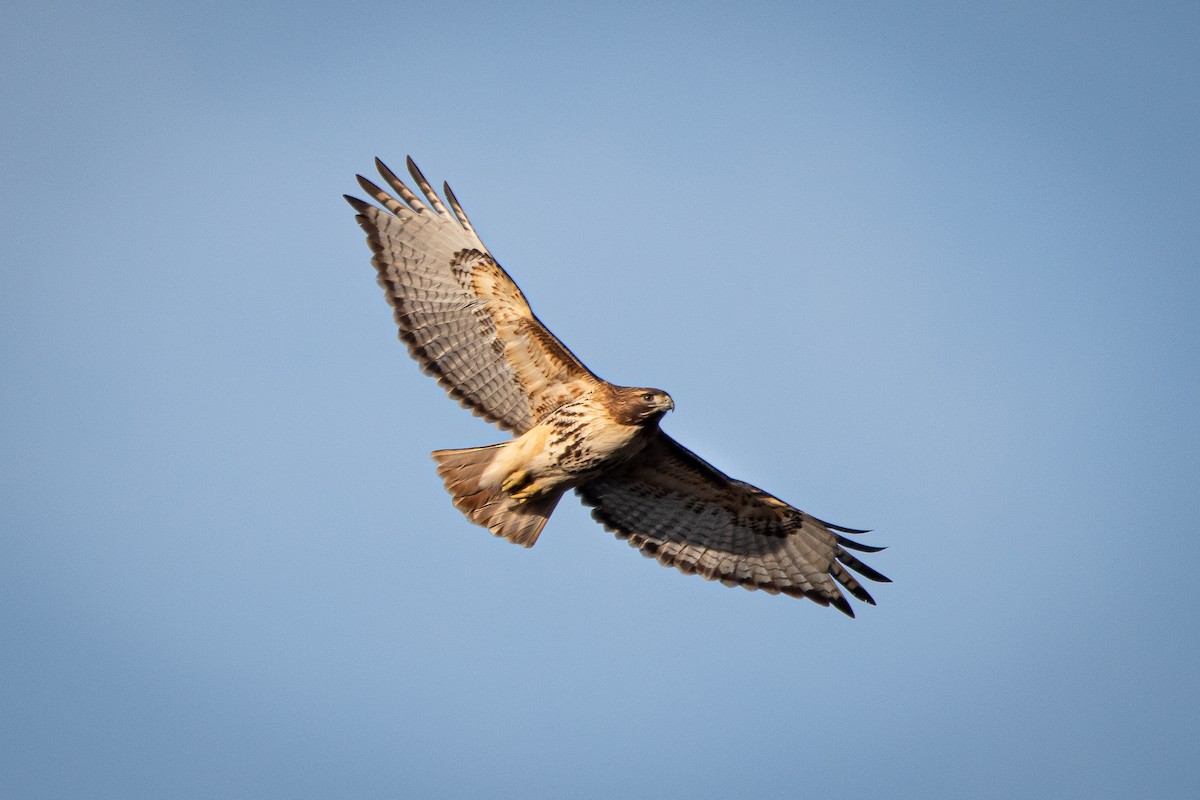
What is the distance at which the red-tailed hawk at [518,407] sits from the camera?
11242mm

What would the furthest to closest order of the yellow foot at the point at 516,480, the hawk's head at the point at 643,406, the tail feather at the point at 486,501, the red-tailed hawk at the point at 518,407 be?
the tail feather at the point at 486,501 → the yellow foot at the point at 516,480 → the red-tailed hawk at the point at 518,407 → the hawk's head at the point at 643,406

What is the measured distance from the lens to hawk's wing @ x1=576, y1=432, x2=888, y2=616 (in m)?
12.2

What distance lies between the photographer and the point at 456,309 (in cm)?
1160

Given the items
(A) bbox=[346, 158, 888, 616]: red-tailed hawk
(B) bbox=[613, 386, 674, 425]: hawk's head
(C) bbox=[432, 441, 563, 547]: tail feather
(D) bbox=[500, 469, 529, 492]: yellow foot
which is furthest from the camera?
(C) bbox=[432, 441, 563, 547]: tail feather

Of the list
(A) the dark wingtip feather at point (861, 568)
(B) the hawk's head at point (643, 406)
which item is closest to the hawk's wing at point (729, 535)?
(A) the dark wingtip feather at point (861, 568)

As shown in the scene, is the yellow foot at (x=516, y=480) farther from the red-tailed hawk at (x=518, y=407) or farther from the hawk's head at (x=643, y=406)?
the hawk's head at (x=643, y=406)

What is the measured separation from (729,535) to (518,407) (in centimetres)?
239

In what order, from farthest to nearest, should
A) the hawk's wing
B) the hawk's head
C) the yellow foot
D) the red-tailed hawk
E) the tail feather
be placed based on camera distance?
the hawk's wing, the tail feather, the yellow foot, the red-tailed hawk, the hawk's head

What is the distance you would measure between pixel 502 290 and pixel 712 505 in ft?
9.25

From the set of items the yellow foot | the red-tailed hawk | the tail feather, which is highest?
the red-tailed hawk

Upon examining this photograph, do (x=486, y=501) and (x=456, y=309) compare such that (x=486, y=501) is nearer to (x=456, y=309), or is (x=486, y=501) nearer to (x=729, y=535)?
(x=456, y=309)

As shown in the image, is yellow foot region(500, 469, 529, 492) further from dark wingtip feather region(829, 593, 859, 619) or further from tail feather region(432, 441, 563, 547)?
dark wingtip feather region(829, 593, 859, 619)

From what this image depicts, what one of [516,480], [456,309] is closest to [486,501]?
[516,480]

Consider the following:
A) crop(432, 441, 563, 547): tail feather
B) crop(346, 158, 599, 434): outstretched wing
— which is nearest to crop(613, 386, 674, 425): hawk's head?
crop(346, 158, 599, 434): outstretched wing
